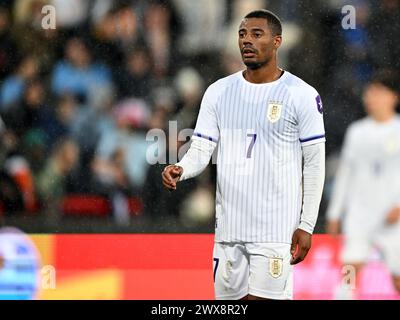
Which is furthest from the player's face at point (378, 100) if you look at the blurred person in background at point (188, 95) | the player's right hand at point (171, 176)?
the player's right hand at point (171, 176)

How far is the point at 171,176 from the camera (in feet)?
15.6

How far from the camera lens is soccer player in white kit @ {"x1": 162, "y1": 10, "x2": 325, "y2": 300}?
4926 mm

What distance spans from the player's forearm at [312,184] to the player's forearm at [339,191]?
2.25m

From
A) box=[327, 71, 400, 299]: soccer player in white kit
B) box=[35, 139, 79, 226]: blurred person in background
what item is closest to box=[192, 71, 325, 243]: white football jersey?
box=[327, 71, 400, 299]: soccer player in white kit

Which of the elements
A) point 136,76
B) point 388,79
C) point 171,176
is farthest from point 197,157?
point 388,79

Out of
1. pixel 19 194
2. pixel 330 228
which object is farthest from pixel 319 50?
pixel 19 194

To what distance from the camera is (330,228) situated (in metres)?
7.11

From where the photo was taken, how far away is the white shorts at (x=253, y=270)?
16.2ft

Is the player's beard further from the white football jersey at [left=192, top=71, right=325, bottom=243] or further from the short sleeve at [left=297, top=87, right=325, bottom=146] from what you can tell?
the short sleeve at [left=297, top=87, right=325, bottom=146]

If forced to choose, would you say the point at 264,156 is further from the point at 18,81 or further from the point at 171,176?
the point at 18,81

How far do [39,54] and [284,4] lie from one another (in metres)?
1.72

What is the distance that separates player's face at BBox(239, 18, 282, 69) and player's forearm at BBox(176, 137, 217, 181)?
1.42ft

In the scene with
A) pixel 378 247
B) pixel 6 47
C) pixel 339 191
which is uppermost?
pixel 6 47

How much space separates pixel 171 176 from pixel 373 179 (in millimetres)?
2810
